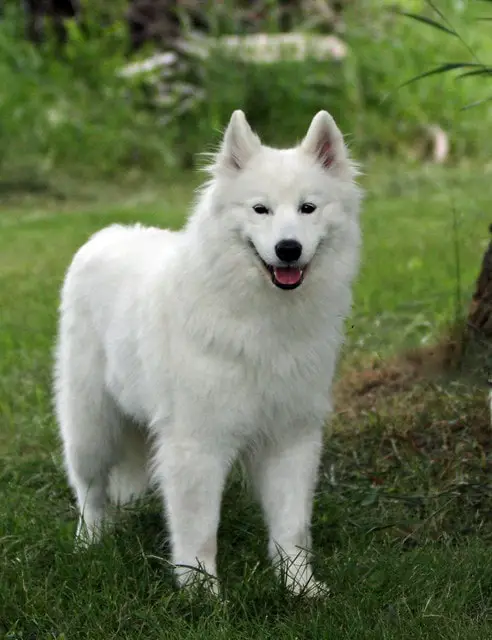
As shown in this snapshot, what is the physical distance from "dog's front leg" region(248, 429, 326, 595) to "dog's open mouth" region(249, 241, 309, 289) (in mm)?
606

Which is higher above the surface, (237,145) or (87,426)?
(237,145)

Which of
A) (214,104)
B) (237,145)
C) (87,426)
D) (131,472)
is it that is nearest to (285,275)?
(237,145)

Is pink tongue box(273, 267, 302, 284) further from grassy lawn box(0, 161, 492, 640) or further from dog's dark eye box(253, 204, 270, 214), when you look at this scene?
grassy lawn box(0, 161, 492, 640)

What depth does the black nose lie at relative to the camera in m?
3.36

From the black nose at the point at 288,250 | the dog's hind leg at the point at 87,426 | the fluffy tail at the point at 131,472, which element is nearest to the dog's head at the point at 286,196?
the black nose at the point at 288,250

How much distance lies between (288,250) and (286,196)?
19 cm

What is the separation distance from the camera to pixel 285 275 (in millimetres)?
3445

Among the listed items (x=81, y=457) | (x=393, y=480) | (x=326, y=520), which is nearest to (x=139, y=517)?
(x=81, y=457)

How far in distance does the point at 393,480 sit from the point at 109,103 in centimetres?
774

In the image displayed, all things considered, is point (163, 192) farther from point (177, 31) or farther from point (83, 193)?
point (177, 31)

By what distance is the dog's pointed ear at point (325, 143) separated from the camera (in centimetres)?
A: 357

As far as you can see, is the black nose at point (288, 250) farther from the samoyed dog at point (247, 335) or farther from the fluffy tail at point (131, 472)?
the fluffy tail at point (131, 472)

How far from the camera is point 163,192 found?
34.4 feet

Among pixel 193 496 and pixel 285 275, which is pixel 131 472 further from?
pixel 285 275
